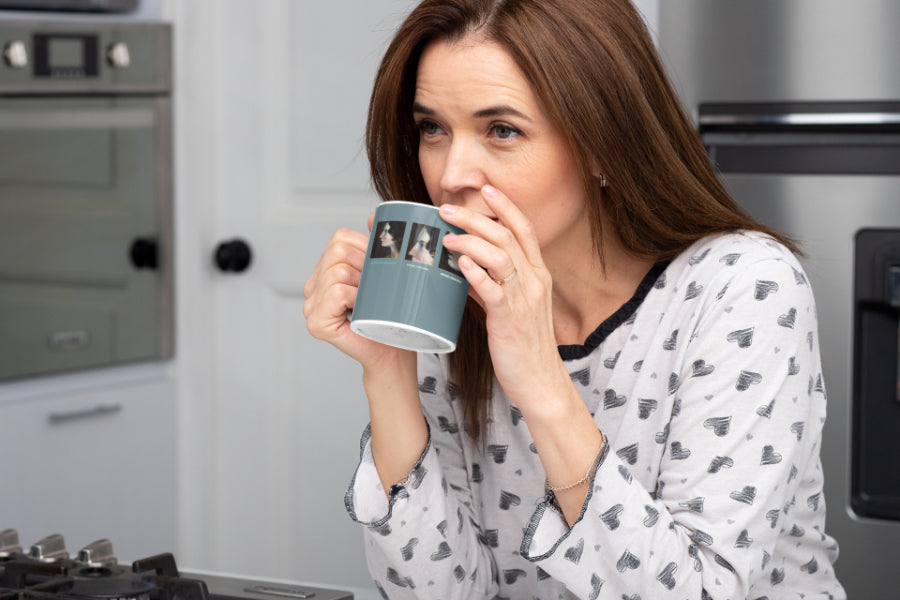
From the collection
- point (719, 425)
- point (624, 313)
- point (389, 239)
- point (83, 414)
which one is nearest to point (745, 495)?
point (719, 425)

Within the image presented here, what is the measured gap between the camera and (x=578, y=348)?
4.15 ft

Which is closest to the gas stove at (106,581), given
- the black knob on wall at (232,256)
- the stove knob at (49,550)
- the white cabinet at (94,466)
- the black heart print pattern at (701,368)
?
the stove knob at (49,550)

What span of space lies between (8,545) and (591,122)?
64 cm

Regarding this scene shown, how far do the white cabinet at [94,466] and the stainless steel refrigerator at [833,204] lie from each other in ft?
4.20

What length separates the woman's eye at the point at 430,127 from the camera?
111 cm

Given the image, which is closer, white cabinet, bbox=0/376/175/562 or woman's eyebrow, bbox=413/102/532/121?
woman's eyebrow, bbox=413/102/532/121

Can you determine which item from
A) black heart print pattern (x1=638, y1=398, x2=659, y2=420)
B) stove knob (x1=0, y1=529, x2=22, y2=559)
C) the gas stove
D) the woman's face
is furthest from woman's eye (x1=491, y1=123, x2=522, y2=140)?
stove knob (x1=0, y1=529, x2=22, y2=559)

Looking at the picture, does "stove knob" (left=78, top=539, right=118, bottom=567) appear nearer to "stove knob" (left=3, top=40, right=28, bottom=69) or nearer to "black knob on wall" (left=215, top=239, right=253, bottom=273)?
"stove knob" (left=3, top=40, right=28, bottom=69)

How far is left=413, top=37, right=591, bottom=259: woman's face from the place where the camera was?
1.04 metres

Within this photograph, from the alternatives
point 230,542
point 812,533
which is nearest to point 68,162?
point 230,542

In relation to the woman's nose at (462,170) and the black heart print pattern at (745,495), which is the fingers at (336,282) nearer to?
the woman's nose at (462,170)

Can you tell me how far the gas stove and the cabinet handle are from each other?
3.97 feet

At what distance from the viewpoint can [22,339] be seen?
6.92 feet

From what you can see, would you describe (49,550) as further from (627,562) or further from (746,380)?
(746,380)
